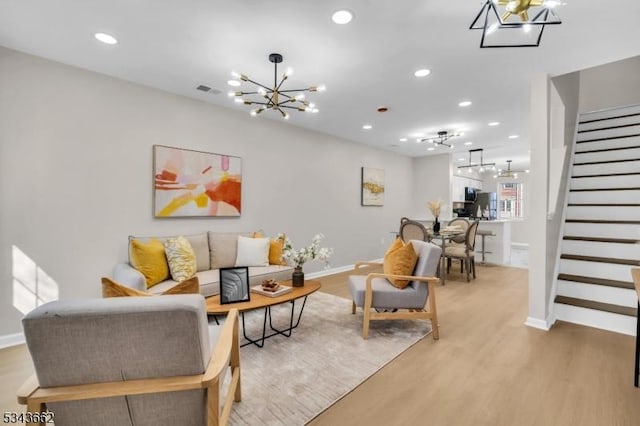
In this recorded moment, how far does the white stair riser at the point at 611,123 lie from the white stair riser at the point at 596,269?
2969 millimetres

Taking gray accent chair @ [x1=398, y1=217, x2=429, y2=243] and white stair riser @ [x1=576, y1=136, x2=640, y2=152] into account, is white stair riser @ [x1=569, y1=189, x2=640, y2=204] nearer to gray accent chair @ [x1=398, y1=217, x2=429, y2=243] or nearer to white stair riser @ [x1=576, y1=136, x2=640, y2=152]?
white stair riser @ [x1=576, y1=136, x2=640, y2=152]

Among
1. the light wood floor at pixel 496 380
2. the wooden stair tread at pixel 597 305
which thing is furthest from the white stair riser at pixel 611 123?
the light wood floor at pixel 496 380

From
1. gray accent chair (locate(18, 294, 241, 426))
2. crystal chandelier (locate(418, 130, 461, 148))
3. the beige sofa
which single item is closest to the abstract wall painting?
the beige sofa

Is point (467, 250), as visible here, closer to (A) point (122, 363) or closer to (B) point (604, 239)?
(B) point (604, 239)

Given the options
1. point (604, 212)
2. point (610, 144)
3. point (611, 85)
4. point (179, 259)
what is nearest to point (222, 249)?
point (179, 259)

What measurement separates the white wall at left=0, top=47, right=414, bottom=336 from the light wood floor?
3.18 feet

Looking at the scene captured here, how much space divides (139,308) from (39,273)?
2.82m

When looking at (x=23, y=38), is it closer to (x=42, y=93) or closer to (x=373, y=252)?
(x=42, y=93)

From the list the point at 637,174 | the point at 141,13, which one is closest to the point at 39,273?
the point at 141,13

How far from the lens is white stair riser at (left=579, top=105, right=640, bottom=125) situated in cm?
491

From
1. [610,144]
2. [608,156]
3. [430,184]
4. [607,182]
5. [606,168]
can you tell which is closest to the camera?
[607,182]

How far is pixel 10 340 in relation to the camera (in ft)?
8.98

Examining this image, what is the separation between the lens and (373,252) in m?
6.82

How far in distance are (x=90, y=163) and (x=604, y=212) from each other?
6.33m
